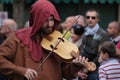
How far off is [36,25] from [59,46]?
1.05 feet

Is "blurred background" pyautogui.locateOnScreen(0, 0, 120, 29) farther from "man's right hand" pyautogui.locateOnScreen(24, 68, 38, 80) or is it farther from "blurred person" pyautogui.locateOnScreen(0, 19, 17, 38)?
"man's right hand" pyautogui.locateOnScreen(24, 68, 38, 80)

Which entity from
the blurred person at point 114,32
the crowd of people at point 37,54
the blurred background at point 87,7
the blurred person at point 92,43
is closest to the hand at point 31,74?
the crowd of people at point 37,54

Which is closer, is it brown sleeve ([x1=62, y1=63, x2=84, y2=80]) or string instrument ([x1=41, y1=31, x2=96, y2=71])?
string instrument ([x1=41, y1=31, x2=96, y2=71])

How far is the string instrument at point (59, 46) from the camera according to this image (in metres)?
5.42

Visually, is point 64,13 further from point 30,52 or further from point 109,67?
point 30,52

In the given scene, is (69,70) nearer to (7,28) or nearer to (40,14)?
(40,14)

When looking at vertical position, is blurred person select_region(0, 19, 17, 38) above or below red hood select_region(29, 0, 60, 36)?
above

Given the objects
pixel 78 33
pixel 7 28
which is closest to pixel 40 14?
pixel 78 33

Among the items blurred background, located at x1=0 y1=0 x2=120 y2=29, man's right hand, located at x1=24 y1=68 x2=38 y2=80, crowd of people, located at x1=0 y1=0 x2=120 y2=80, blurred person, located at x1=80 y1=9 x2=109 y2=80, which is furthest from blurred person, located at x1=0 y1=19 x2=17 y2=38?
blurred background, located at x1=0 y1=0 x2=120 y2=29

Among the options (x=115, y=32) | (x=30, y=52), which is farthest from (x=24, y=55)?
(x=115, y=32)

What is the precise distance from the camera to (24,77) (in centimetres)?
537

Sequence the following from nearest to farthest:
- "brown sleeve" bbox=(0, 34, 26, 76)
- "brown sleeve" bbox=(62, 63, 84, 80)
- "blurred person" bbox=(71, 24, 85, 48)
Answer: "brown sleeve" bbox=(0, 34, 26, 76) < "brown sleeve" bbox=(62, 63, 84, 80) < "blurred person" bbox=(71, 24, 85, 48)

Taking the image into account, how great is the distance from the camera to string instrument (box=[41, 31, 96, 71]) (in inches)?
213

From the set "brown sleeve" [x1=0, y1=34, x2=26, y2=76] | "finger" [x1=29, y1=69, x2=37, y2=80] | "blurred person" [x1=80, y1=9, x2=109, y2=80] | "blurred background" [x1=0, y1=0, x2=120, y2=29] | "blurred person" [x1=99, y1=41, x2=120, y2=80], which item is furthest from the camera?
"blurred background" [x1=0, y1=0, x2=120, y2=29]
